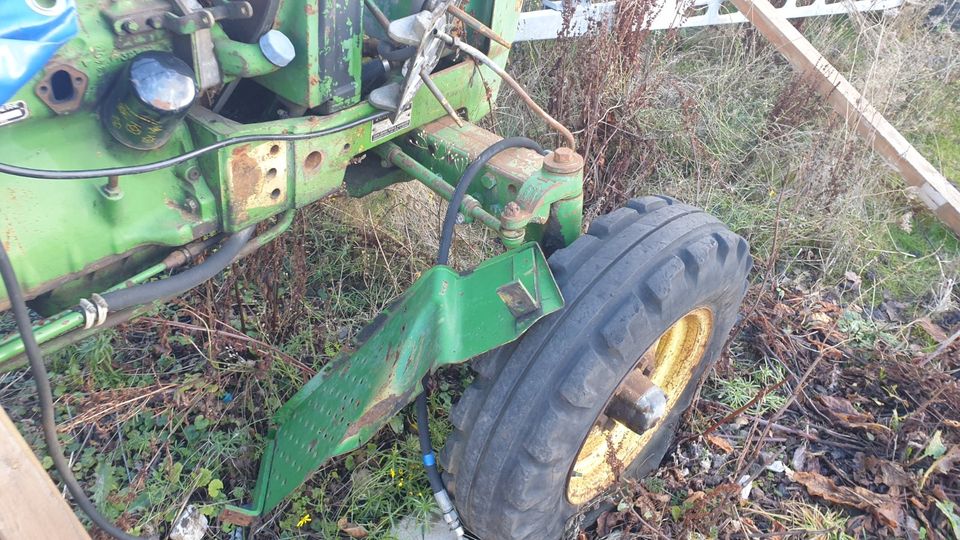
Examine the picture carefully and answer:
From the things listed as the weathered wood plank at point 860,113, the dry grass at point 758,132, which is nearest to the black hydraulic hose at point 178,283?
the dry grass at point 758,132

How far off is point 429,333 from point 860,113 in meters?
3.05

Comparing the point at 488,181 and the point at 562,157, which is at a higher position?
the point at 562,157

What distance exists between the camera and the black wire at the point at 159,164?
1.33 metres

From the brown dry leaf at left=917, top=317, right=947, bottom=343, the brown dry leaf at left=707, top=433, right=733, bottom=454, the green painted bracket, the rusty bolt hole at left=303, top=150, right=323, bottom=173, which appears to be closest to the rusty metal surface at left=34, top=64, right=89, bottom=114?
the rusty bolt hole at left=303, top=150, right=323, bottom=173

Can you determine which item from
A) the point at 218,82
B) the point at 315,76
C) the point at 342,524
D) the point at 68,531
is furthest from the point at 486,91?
the point at 68,531

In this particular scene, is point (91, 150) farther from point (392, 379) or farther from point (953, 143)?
point (953, 143)

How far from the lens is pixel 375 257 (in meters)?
2.96

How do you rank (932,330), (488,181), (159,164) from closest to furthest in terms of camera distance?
(159,164)
(488,181)
(932,330)

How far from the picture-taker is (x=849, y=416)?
8.52ft

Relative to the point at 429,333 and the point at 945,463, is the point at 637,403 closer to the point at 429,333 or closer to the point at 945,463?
the point at 429,333

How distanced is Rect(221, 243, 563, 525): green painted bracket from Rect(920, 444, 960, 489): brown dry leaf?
5.21ft

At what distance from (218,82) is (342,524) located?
135 cm

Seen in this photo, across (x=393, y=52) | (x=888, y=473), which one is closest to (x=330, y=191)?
(x=393, y=52)

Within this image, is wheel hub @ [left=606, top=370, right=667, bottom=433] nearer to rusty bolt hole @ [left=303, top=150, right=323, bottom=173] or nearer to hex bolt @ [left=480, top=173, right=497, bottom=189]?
hex bolt @ [left=480, top=173, right=497, bottom=189]
